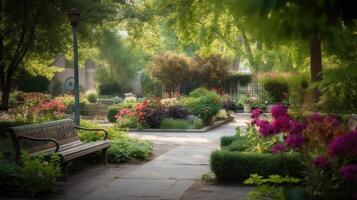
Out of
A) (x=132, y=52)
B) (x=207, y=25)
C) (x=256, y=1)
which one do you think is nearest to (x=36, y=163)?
(x=256, y=1)

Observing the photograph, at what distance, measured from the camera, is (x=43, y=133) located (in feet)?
29.9

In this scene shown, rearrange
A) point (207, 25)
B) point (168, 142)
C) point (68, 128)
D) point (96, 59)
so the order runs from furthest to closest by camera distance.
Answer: point (96, 59) < point (207, 25) < point (168, 142) < point (68, 128)

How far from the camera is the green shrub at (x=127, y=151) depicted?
35.6 feet

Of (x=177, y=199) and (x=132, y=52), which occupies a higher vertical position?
(x=132, y=52)

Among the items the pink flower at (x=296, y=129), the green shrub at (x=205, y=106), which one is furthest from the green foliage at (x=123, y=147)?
the green shrub at (x=205, y=106)

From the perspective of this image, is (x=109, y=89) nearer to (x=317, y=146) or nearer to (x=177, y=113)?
(x=177, y=113)

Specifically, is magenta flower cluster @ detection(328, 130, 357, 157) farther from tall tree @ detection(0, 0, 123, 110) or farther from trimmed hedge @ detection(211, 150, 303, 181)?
tall tree @ detection(0, 0, 123, 110)

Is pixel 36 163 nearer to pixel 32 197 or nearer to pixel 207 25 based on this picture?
pixel 32 197

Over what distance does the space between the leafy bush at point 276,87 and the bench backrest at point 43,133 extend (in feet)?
61.3

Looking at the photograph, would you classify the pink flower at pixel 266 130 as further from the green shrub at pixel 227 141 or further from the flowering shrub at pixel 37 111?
the flowering shrub at pixel 37 111

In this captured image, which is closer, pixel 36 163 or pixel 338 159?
pixel 338 159

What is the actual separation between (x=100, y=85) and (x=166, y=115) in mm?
22177

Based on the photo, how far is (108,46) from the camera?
42.6 metres

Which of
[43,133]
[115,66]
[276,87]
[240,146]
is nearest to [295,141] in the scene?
[240,146]
